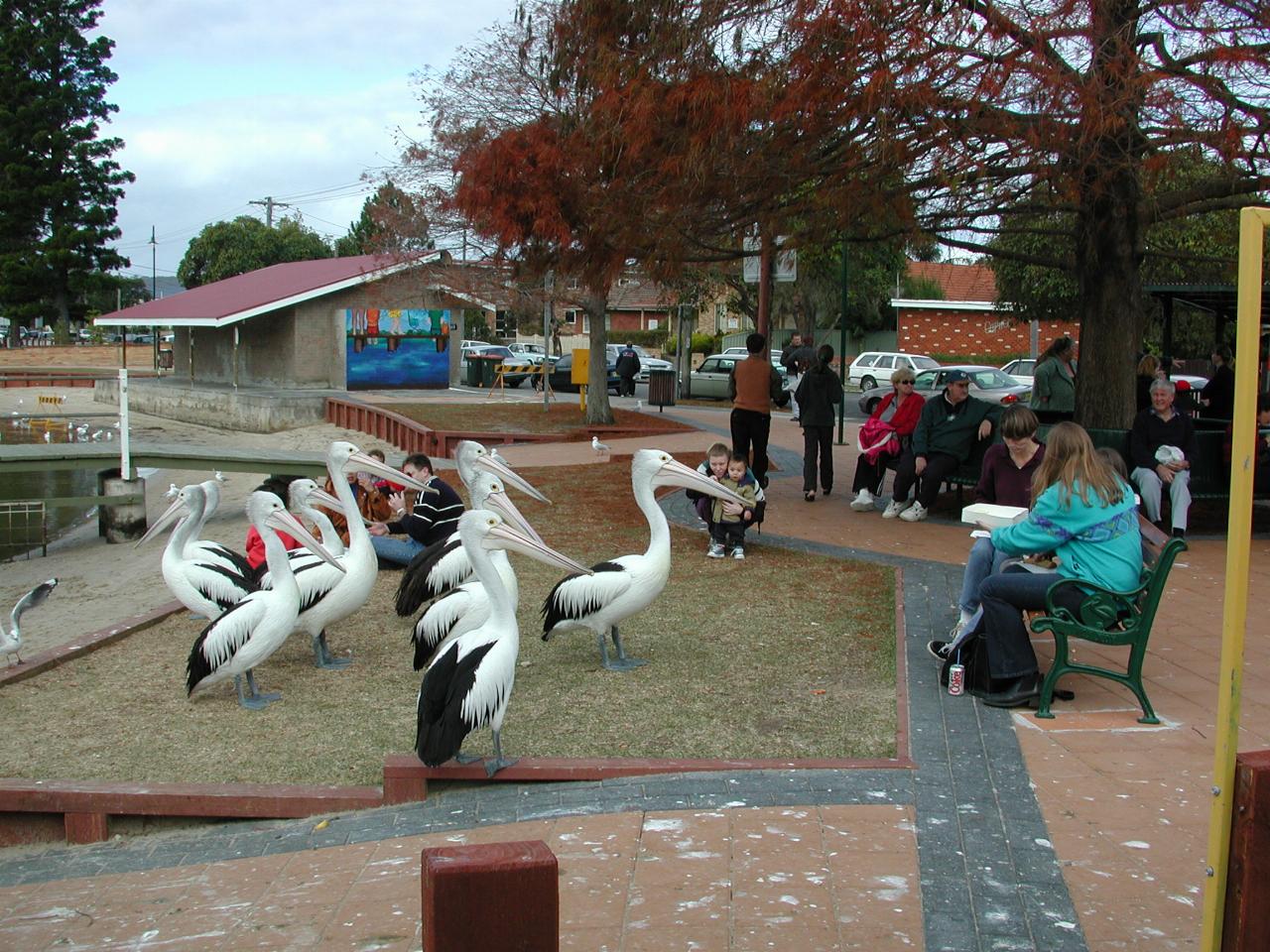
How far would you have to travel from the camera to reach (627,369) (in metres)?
34.0

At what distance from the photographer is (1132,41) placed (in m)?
9.59

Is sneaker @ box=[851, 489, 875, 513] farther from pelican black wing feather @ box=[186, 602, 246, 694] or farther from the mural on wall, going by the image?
the mural on wall

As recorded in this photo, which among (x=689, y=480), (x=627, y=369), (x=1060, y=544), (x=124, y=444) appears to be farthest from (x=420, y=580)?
(x=627, y=369)

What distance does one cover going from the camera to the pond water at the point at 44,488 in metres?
18.1

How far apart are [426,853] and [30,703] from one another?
598 centimetres

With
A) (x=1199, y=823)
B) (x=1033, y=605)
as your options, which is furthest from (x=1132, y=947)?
(x=1033, y=605)

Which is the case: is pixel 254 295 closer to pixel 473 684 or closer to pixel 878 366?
pixel 878 366

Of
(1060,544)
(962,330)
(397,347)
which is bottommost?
(1060,544)

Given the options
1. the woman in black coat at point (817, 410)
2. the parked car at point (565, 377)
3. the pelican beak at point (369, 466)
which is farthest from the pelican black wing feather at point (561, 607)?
the parked car at point (565, 377)

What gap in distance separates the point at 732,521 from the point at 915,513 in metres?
2.57

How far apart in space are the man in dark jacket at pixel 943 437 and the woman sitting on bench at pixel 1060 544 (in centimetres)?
561

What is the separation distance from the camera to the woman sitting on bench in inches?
231

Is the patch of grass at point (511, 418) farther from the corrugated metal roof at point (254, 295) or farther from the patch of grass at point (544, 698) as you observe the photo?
the patch of grass at point (544, 698)

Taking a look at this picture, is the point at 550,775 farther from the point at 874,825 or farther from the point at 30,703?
the point at 30,703
